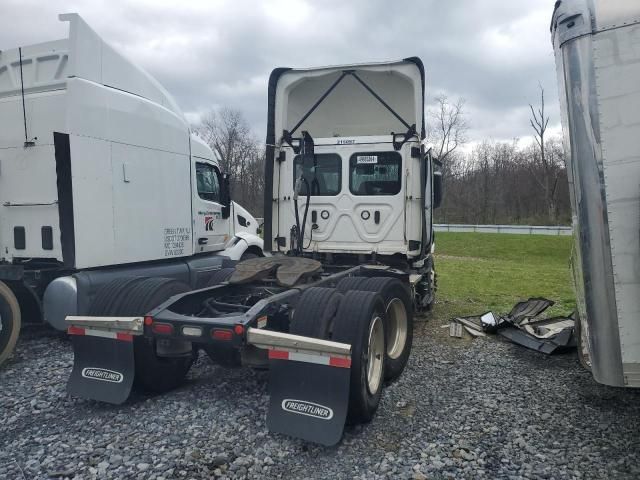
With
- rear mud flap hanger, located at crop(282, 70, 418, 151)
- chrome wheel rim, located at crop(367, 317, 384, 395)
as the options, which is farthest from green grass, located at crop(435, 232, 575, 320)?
chrome wheel rim, located at crop(367, 317, 384, 395)

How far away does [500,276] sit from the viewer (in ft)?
47.6

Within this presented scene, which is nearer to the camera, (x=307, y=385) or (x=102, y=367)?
(x=307, y=385)

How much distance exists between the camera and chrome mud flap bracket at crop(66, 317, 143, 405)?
13.6 ft

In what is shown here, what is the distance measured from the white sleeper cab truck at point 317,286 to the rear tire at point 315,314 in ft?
0.04

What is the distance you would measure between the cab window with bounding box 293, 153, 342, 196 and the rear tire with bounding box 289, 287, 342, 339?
317 centimetres

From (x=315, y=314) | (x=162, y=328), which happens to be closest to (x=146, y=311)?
(x=162, y=328)

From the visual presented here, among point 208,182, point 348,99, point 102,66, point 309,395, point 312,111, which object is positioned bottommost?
point 309,395

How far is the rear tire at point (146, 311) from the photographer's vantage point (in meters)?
4.32

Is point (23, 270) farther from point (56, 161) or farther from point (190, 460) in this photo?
point (190, 460)

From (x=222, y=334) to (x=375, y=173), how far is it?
3947mm

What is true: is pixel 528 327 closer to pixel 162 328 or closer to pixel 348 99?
pixel 348 99

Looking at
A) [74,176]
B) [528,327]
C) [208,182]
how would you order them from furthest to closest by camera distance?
1. [208,182]
2. [528,327]
3. [74,176]

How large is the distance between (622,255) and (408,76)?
417 cm

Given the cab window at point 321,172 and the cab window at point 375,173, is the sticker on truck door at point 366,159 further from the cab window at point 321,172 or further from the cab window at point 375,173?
the cab window at point 321,172
